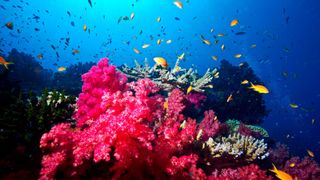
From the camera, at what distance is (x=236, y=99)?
12.3 metres

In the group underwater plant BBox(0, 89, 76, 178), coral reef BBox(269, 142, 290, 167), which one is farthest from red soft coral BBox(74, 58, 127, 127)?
coral reef BBox(269, 142, 290, 167)

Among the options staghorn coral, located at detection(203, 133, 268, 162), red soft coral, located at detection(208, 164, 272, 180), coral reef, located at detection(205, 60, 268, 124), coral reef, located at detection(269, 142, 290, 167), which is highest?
coral reef, located at detection(205, 60, 268, 124)

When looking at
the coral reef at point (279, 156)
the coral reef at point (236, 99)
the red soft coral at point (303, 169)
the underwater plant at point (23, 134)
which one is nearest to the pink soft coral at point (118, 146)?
the underwater plant at point (23, 134)

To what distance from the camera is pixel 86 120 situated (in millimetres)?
4340

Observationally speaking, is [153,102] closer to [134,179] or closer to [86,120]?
[86,120]

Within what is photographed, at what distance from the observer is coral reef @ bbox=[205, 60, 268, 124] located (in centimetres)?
1161

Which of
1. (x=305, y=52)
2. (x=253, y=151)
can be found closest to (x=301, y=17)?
(x=305, y=52)

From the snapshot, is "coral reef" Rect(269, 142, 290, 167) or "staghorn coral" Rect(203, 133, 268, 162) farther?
"coral reef" Rect(269, 142, 290, 167)

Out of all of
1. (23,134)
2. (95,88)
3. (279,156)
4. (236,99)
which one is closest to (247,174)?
(95,88)

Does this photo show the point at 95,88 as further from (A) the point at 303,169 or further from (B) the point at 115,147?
(A) the point at 303,169

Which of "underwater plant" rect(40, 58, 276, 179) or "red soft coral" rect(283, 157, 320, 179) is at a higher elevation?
"underwater plant" rect(40, 58, 276, 179)

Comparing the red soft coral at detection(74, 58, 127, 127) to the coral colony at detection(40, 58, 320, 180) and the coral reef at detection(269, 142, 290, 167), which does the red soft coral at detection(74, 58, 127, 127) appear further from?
the coral reef at detection(269, 142, 290, 167)

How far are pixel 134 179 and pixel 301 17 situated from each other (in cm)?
9454

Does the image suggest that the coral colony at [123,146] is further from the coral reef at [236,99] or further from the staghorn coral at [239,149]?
the coral reef at [236,99]
